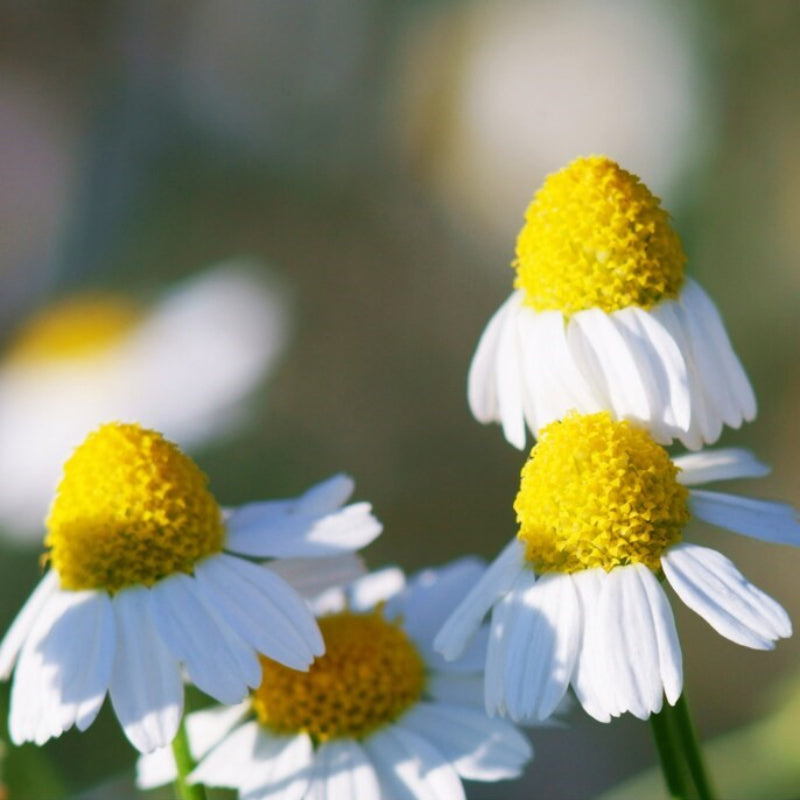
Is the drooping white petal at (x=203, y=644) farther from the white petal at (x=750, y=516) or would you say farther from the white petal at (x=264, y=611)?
the white petal at (x=750, y=516)

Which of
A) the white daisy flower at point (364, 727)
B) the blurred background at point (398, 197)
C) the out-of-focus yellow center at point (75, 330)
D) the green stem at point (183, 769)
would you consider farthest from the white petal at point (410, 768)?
the out-of-focus yellow center at point (75, 330)

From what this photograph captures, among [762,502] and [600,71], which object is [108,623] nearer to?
[762,502]

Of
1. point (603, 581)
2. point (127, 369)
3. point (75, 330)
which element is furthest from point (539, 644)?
point (75, 330)

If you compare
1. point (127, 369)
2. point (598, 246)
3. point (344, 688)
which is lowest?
point (127, 369)

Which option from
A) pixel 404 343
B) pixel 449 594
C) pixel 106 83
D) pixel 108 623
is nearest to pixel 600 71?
pixel 404 343

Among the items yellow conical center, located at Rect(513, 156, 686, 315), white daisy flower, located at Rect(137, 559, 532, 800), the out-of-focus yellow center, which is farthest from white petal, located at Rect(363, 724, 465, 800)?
the out-of-focus yellow center

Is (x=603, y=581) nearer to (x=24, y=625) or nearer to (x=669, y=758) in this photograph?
(x=669, y=758)
